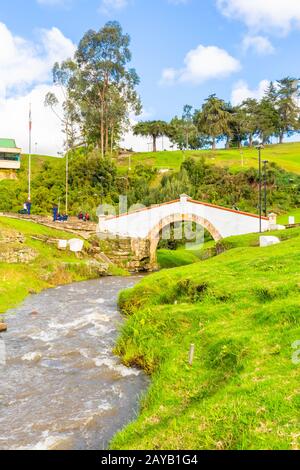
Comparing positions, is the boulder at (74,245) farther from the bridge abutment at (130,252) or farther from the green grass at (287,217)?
the green grass at (287,217)

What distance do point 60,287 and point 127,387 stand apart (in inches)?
718

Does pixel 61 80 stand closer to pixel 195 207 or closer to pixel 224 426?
pixel 195 207

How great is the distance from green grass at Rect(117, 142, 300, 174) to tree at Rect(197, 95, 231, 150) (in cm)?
749

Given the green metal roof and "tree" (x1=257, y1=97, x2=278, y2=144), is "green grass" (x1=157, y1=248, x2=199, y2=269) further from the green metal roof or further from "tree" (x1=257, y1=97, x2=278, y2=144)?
"tree" (x1=257, y1=97, x2=278, y2=144)

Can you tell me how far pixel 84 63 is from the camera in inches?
2518

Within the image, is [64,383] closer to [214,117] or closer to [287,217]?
[287,217]

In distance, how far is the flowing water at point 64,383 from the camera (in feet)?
29.4

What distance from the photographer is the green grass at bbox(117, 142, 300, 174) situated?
7781 centimetres

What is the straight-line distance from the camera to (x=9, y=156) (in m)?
72.4

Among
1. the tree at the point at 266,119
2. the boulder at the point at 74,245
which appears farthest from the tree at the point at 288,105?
the boulder at the point at 74,245

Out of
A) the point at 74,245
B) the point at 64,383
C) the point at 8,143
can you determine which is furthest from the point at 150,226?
the point at 8,143

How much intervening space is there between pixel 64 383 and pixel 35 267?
19.6m

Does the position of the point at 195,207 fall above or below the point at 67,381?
above
